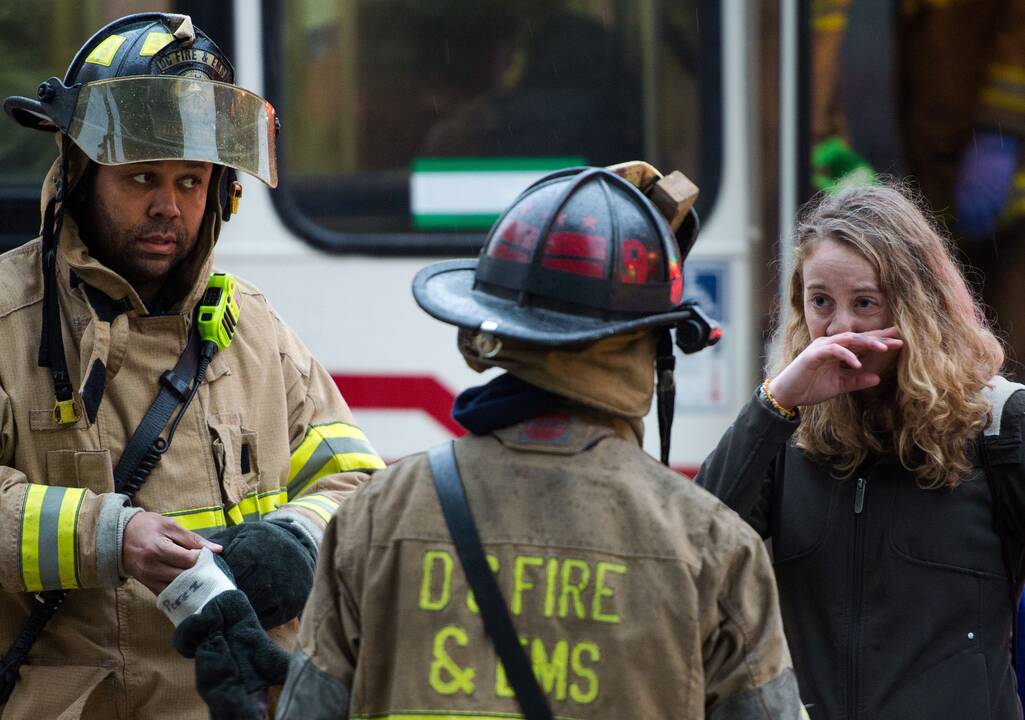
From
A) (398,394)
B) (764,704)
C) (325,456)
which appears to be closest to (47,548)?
(325,456)

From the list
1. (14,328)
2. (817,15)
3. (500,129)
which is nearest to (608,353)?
(14,328)

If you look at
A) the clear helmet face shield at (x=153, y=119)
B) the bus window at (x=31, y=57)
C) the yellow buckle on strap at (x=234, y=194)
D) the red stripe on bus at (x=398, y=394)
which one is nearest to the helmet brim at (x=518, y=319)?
the clear helmet face shield at (x=153, y=119)

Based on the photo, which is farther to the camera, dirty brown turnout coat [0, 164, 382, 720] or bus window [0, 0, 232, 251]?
bus window [0, 0, 232, 251]

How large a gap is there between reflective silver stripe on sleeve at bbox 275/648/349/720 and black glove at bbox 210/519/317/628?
0.53m

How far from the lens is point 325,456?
254 cm

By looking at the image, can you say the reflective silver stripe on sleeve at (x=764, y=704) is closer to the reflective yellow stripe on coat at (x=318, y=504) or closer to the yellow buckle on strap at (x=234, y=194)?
the reflective yellow stripe on coat at (x=318, y=504)

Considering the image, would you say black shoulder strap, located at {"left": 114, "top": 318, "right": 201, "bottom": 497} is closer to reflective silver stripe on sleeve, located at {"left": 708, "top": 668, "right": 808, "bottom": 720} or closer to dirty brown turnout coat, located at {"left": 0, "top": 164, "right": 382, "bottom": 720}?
dirty brown turnout coat, located at {"left": 0, "top": 164, "right": 382, "bottom": 720}

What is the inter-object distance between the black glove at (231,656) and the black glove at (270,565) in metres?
0.15

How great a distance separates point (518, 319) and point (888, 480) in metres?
0.96

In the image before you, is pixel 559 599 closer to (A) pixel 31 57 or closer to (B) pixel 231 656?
(B) pixel 231 656

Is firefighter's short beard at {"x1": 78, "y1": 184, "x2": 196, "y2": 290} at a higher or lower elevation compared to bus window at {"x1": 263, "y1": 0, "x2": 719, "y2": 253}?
lower

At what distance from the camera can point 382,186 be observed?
386 centimetres

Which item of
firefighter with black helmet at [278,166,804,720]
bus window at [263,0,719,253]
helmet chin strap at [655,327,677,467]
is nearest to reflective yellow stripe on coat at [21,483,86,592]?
firefighter with black helmet at [278,166,804,720]

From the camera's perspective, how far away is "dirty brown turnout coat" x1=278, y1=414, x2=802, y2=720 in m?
1.57
